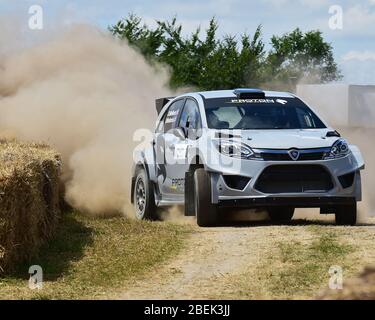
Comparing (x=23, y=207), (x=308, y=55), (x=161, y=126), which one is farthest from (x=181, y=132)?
(x=308, y=55)

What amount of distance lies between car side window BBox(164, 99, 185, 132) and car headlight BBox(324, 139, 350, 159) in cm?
247

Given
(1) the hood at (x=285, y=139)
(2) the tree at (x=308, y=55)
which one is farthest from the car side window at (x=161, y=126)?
(2) the tree at (x=308, y=55)

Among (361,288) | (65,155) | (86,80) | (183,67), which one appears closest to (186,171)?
(65,155)

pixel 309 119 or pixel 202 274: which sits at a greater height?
pixel 309 119

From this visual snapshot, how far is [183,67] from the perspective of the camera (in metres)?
51.9

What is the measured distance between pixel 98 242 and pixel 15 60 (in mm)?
12251

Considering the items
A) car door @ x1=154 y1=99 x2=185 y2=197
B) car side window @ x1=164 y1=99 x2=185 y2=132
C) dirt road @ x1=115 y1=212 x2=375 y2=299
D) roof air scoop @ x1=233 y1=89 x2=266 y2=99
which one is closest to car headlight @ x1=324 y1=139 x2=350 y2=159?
dirt road @ x1=115 y1=212 x2=375 y2=299

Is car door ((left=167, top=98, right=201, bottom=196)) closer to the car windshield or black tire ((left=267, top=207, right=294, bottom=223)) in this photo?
the car windshield

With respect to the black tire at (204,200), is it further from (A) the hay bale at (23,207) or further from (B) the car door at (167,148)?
(A) the hay bale at (23,207)

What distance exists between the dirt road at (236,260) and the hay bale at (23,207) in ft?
4.42

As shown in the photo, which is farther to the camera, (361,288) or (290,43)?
(290,43)

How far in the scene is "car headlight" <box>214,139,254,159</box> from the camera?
1359 cm

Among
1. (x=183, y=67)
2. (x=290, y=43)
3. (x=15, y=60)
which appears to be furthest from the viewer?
(x=290, y=43)

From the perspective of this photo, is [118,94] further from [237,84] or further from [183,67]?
[237,84]
